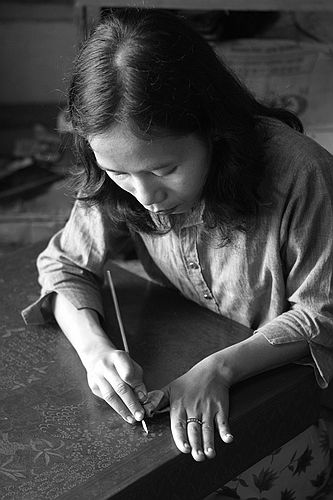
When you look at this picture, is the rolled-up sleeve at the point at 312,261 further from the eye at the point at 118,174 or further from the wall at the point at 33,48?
the wall at the point at 33,48

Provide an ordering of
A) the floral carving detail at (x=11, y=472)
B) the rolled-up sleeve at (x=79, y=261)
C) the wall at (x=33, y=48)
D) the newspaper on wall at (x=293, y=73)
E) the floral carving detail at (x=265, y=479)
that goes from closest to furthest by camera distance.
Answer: the floral carving detail at (x=11, y=472) → the floral carving detail at (x=265, y=479) → the rolled-up sleeve at (x=79, y=261) → the newspaper on wall at (x=293, y=73) → the wall at (x=33, y=48)

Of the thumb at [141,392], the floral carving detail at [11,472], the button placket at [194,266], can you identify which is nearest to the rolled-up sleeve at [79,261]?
the button placket at [194,266]

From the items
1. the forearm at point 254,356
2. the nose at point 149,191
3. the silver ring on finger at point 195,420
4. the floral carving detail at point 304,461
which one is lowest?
the floral carving detail at point 304,461

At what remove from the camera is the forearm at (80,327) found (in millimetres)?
1284

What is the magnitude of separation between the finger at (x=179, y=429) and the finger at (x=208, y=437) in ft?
0.08

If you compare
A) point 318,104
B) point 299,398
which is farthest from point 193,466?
point 318,104

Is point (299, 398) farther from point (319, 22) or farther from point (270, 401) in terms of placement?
point (319, 22)

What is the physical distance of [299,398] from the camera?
1.25 meters

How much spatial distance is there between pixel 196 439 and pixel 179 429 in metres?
0.03

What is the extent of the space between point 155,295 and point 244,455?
400 mm

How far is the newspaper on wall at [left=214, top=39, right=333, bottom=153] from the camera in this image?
1965 mm

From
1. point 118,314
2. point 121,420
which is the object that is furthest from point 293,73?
point 121,420

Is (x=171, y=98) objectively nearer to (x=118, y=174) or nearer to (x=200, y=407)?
(x=118, y=174)

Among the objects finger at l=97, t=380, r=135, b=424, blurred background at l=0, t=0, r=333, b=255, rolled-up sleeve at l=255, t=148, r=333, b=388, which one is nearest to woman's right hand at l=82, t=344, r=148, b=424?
finger at l=97, t=380, r=135, b=424
